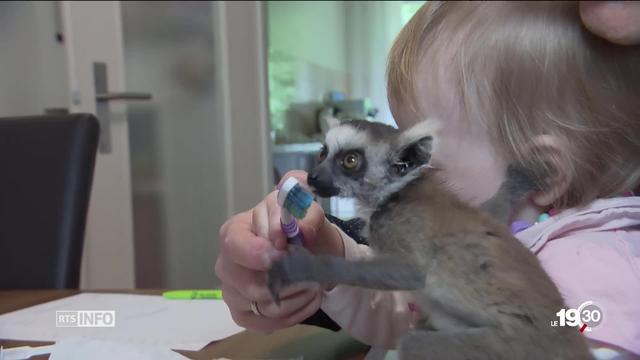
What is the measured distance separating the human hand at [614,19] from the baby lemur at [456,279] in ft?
0.50

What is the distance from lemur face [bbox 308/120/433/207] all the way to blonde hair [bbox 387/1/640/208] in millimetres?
88

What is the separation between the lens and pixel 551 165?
498 mm

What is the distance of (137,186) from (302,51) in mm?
2280

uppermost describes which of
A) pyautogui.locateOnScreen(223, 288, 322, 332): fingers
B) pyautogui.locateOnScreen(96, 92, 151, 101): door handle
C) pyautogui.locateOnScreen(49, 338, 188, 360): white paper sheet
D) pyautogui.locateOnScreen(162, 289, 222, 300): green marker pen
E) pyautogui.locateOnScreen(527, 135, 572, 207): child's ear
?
pyautogui.locateOnScreen(96, 92, 151, 101): door handle

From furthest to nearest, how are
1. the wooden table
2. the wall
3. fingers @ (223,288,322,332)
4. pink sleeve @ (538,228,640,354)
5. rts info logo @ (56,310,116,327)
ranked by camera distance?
the wall → rts info logo @ (56,310,116,327) → the wooden table → fingers @ (223,288,322,332) → pink sleeve @ (538,228,640,354)

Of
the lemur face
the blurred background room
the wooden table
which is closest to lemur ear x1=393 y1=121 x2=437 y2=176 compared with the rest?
the lemur face

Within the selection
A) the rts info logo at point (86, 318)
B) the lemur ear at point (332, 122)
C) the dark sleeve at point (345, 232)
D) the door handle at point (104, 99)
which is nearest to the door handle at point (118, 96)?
the door handle at point (104, 99)

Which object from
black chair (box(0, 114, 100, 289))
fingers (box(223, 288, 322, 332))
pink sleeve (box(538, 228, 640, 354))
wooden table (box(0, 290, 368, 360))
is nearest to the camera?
pink sleeve (box(538, 228, 640, 354))

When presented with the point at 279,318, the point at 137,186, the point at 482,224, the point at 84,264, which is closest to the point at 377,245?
the point at 482,224

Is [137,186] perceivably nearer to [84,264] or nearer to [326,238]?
[84,264]

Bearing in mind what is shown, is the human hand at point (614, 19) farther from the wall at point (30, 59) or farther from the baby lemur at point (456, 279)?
the wall at point (30, 59)

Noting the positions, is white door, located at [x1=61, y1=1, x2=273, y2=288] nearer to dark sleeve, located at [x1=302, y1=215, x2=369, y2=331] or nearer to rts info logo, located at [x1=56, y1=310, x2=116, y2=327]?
rts info logo, located at [x1=56, y1=310, x2=116, y2=327]

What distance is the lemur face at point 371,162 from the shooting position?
42 centimetres

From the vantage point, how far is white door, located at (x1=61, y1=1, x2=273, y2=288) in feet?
6.61
